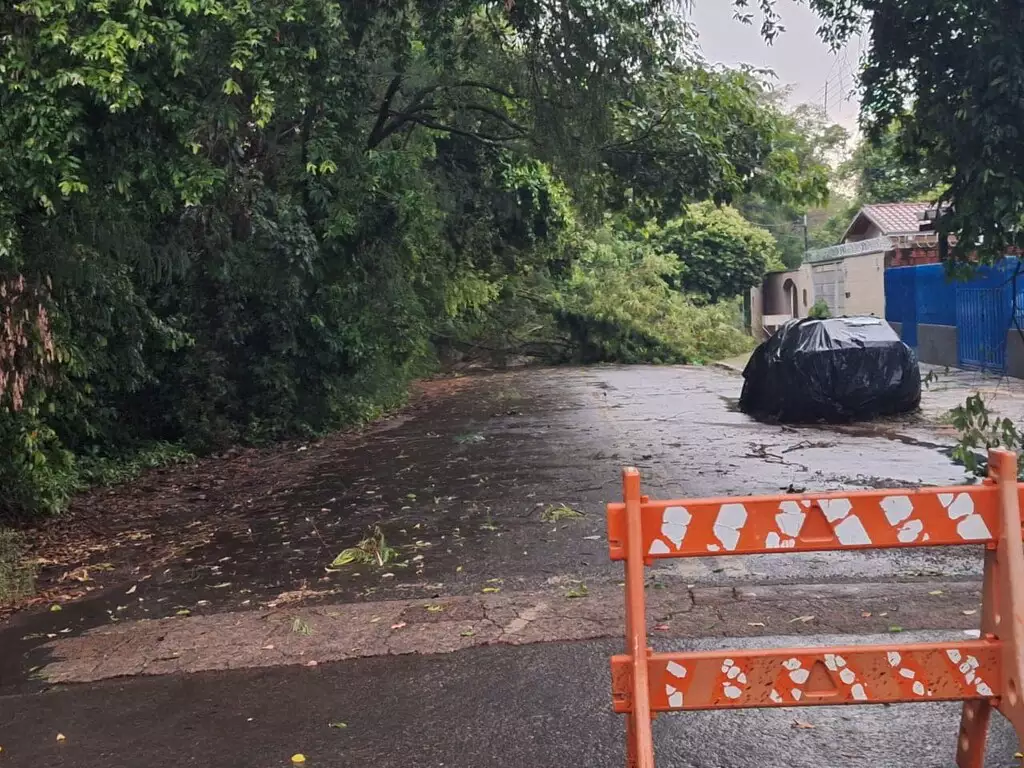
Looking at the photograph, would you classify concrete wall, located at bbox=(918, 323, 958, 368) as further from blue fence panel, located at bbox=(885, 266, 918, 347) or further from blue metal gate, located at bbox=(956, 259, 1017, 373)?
blue fence panel, located at bbox=(885, 266, 918, 347)

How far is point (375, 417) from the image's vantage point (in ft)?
58.3

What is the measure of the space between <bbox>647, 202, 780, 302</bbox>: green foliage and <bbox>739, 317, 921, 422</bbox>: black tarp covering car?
22.1 m

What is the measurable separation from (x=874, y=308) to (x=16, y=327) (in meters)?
22.8

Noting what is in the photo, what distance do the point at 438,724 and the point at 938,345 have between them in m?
19.6

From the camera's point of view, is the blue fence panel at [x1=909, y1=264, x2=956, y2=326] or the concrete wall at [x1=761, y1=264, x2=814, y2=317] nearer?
the blue fence panel at [x1=909, y1=264, x2=956, y2=326]

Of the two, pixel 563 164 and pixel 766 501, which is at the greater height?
pixel 563 164

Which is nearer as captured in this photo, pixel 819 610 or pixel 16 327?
pixel 819 610

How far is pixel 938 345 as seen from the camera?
70.7 feet

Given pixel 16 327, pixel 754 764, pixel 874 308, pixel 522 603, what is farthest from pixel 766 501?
pixel 874 308

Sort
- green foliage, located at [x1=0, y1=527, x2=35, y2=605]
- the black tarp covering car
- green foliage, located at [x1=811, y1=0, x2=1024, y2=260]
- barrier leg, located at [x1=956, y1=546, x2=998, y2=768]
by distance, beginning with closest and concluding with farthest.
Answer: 1. barrier leg, located at [x1=956, y1=546, x2=998, y2=768]
2. green foliage, located at [x1=811, y1=0, x2=1024, y2=260]
3. green foliage, located at [x1=0, y1=527, x2=35, y2=605]
4. the black tarp covering car

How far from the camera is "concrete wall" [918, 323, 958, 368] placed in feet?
68.2

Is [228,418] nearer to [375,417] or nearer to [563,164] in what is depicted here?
[375,417]

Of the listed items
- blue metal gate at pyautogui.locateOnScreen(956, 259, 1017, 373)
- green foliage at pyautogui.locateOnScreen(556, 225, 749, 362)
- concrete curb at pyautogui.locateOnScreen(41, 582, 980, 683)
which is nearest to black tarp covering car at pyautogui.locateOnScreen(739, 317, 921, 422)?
blue metal gate at pyautogui.locateOnScreen(956, 259, 1017, 373)

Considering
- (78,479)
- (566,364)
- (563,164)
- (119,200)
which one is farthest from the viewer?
(566,364)
